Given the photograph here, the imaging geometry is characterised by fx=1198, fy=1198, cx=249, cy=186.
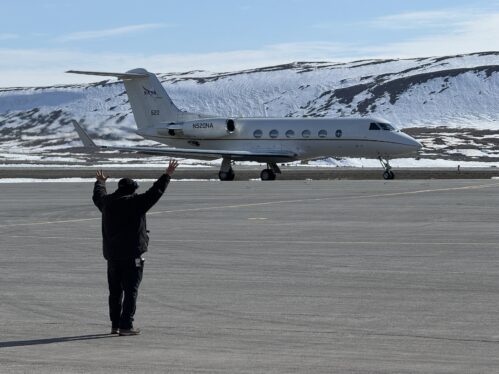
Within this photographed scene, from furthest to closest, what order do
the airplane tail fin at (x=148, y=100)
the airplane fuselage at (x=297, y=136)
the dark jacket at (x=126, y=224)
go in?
the airplane tail fin at (x=148, y=100) < the airplane fuselage at (x=297, y=136) < the dark jacket at (x=126, y=224)

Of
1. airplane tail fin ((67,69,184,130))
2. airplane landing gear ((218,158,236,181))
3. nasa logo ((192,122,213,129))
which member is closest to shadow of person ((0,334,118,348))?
airplane landing gear ((218,158,236,181))

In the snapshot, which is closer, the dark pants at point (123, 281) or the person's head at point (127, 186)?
the dark pants at point (123, 281)

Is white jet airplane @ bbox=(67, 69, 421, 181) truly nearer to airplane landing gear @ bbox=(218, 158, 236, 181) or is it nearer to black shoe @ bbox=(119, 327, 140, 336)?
airplane landing gear @ bbox=(218, 158, 236, 181)

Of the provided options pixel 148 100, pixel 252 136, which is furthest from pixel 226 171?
pixel 148 100

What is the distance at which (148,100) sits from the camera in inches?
2507

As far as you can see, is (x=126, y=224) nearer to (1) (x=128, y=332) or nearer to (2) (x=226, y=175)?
(1) (x=128, y=332)

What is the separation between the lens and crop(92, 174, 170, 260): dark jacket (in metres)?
12.8

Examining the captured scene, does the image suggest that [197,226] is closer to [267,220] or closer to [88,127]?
[267,220]

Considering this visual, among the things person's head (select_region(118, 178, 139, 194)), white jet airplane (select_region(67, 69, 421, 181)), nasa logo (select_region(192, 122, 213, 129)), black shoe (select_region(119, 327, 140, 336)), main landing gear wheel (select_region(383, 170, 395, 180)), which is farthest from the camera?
nasa logo (select_region(192, 122, 213, 129))

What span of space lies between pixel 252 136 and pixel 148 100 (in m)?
6.77

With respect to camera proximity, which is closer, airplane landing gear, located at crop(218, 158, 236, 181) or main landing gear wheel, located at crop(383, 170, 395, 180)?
main landing gear wheel, located at crop(383, 170, 395, 180)

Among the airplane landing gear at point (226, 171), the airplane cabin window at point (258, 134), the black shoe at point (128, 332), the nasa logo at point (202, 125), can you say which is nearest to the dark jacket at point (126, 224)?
the black shoe at point (128, 332)

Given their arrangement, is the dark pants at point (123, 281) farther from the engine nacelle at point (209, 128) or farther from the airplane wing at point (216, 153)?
the engine nacelle at point (209, 128)

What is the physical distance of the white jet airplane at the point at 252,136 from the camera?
5731cm
